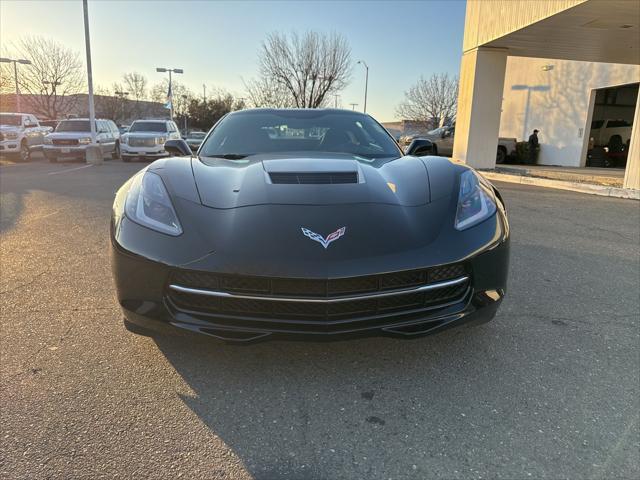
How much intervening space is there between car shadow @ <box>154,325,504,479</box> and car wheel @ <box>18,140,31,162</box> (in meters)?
18.9

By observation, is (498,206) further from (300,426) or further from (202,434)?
(202,434)

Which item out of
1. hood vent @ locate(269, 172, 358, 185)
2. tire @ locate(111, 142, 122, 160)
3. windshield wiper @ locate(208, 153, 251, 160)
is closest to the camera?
hood vent @ locate(269, 172, 358, 185)

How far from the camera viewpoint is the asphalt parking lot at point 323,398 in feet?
5.63

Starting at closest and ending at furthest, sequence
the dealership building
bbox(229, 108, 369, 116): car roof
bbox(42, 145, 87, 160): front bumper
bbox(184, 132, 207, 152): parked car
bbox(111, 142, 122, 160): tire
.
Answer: bbox(229, 108, 369, 116): car roof → bbox(184, 132, 207, 152): parked car → the dealership building → bbox(42, 145, 87, 160): front bumper → bbox(111, 142, 122, 160): tire

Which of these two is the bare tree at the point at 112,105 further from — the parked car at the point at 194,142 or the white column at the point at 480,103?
the white column at the point at 480,103

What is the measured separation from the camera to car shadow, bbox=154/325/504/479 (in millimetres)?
1743

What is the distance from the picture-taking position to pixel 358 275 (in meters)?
1.95

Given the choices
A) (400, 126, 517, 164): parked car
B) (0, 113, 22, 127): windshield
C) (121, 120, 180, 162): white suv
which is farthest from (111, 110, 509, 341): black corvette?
(0, 113, 22, 127): windshield

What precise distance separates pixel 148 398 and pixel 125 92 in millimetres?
64871

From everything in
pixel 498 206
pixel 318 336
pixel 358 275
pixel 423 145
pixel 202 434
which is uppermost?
pixel 423 145

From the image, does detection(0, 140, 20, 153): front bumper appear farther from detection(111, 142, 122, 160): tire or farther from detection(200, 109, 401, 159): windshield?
detection(200, 109, 401, 159): windshield

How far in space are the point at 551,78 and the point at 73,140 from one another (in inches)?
822

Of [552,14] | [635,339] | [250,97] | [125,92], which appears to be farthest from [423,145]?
[125,92]

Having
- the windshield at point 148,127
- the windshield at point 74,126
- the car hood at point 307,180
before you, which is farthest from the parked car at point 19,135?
the car hood at point 307,180
